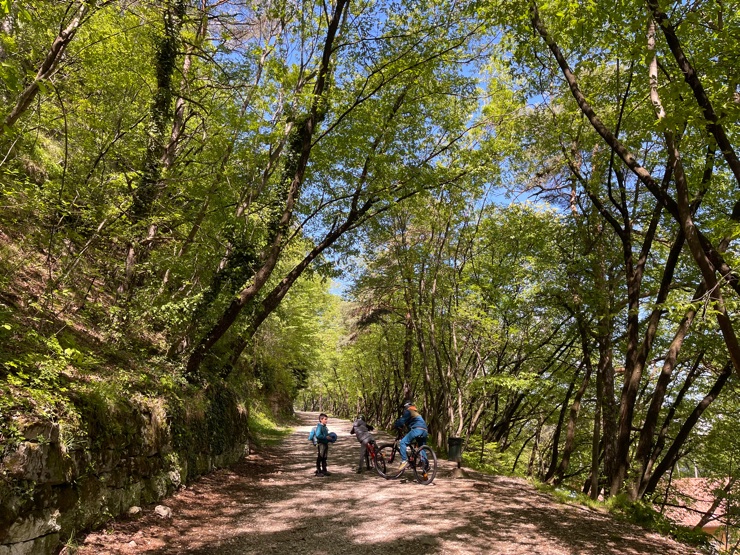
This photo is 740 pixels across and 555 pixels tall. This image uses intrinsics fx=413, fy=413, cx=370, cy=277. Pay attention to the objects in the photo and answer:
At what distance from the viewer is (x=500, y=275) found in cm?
1122

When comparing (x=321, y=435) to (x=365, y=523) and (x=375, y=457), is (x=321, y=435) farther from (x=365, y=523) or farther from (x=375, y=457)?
(x=365, y=523)

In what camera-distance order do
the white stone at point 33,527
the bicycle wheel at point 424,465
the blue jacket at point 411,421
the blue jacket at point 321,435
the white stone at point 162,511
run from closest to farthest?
the white stone at point 33,527, the white stone at point 162,511, the bicycle wheel at point 424,465, the blue jacket at point 411,421, the blue jacket at point 321,435

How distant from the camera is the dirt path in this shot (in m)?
4.94

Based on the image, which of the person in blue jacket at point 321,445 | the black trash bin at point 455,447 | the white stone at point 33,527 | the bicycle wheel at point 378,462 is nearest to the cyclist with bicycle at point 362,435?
the bicycle wheel at point 378,462

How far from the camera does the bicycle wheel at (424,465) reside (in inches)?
346

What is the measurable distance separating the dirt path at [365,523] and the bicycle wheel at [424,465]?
0.21 m

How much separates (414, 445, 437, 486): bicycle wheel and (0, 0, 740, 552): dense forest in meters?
2.43

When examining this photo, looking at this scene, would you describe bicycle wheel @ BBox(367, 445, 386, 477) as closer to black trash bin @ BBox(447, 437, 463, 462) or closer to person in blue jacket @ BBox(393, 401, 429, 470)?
person in blue jacket @ BBox(393, 401, 429, 470)

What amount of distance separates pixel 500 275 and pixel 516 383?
307 cm

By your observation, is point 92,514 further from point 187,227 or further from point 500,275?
point 500,275

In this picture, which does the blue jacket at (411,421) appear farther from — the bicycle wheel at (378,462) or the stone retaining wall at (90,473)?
the stone retaining wall at (90,473)

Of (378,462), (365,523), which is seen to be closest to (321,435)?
(378,462)

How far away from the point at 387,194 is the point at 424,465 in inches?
242

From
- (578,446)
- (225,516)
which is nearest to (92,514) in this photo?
(225,516)
